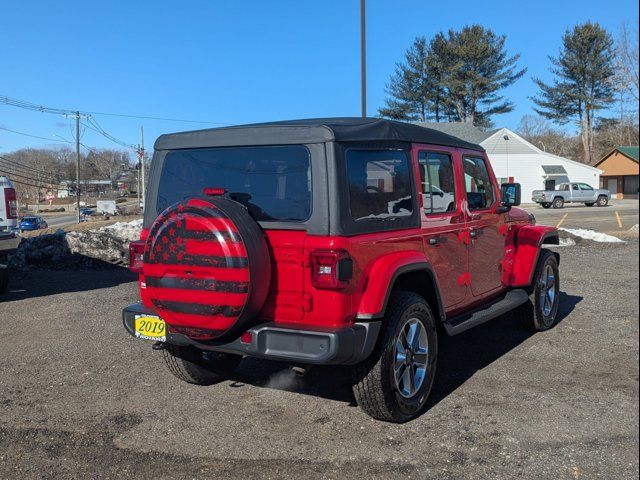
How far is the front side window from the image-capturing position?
528cm

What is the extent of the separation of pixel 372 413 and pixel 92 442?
1853 millimetres

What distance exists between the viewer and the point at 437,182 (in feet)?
15.5

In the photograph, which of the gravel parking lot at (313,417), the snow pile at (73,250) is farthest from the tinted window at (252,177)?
the snow pile at (73,250)

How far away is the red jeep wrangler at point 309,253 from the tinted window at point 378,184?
1 cm

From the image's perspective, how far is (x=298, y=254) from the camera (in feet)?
11.8

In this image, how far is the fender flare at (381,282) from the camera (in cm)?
361

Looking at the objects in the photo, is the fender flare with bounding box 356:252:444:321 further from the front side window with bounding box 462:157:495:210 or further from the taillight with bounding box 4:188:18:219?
the taillight with bounding box 4:188:18:219

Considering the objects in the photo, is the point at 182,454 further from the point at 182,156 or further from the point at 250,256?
the point at 182,156

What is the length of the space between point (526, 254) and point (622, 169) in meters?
4.99

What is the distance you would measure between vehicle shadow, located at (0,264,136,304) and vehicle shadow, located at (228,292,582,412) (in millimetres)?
5420

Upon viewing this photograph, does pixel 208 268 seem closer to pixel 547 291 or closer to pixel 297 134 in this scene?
pixel 297 134

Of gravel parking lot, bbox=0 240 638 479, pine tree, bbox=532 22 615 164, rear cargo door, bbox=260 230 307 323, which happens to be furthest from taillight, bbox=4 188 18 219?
pine tree, bbox=532 22 615 164

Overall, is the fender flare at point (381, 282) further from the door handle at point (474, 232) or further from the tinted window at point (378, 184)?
the door handle at point (474, 232)

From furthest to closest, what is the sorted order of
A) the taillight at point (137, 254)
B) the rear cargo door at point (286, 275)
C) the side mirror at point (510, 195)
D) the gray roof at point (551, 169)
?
1. the gray roof at point (551, 169)
2. the side mirror at point (510, 195)
3. the taillight at point (137, 254)
4. the rear cargo door at point (286, 275)
